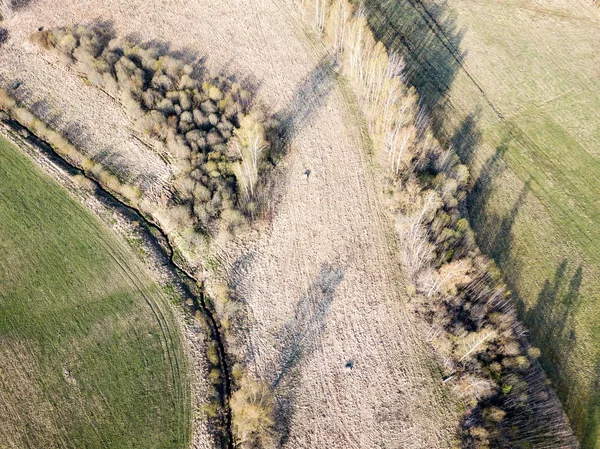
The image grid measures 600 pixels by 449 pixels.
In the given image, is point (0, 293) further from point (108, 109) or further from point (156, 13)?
point (156, 13)

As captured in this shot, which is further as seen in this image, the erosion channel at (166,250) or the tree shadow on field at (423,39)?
the tree shadow on field at (423,39)

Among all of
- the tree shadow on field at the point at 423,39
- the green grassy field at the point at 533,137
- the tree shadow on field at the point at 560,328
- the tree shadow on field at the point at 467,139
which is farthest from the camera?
the tree shadow on field at the point at 423,39

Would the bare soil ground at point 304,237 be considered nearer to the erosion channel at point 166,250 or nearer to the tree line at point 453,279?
the tree line at point 453,279

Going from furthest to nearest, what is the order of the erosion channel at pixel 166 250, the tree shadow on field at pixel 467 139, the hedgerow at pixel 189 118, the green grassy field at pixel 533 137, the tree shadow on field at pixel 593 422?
the tree shadow on field at pixel 467 139, the hedgerow at pixel 189 118, the green grassy field at pixel 533 137, the tree shadow on field at pixel 593 422, the erosion channel at pixel 166 250

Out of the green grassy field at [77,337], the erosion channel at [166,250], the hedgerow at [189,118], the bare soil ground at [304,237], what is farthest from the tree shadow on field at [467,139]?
the green grassy field at [77,337]

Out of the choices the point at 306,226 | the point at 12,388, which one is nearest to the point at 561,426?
the point at 306,226

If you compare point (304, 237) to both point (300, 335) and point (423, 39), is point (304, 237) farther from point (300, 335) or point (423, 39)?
point (423, 39)

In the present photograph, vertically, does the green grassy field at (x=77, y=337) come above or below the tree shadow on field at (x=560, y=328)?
below
